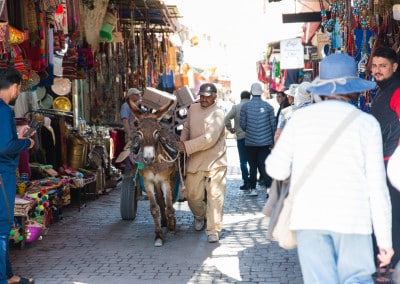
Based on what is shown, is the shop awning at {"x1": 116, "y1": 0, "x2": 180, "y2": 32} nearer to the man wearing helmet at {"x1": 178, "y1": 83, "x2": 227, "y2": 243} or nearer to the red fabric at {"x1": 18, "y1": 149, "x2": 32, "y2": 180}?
the red fabric at {"x1": 18, "y1": 149, "x2": 32, "y2": 180}

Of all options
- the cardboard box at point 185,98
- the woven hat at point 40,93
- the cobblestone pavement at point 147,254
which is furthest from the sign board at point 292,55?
the cardboard box at point 185,98

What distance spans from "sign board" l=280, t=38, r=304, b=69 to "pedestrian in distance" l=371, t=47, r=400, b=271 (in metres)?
12.8

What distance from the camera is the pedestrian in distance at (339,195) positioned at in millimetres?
3729

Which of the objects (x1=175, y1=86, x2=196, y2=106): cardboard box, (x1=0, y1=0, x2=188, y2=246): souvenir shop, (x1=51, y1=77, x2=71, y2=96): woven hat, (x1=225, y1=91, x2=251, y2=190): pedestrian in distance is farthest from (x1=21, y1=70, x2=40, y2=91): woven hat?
(x1=225, y1=91, x2=251, y2=190): pedestrian in distance

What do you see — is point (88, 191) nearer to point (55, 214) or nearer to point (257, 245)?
point (55, 214)

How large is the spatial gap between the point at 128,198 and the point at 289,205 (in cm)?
580

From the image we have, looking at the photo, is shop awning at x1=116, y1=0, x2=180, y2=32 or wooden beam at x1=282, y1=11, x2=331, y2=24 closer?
wooden beam at x1=282, y1=11, x2=331, y2=24

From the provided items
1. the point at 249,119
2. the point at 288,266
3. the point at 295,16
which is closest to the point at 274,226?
the point at 288,266

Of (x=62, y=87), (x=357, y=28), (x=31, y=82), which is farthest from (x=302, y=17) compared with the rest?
(x=31, y=82)

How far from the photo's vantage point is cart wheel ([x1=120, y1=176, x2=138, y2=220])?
371 inches

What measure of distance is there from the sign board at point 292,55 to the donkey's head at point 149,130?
36.1 ft

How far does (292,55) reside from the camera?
18.5 m

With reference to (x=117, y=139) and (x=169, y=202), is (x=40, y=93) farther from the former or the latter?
(x=169, y=202)

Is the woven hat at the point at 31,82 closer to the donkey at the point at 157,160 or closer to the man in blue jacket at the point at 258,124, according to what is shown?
the donkey at the point at 157,160
